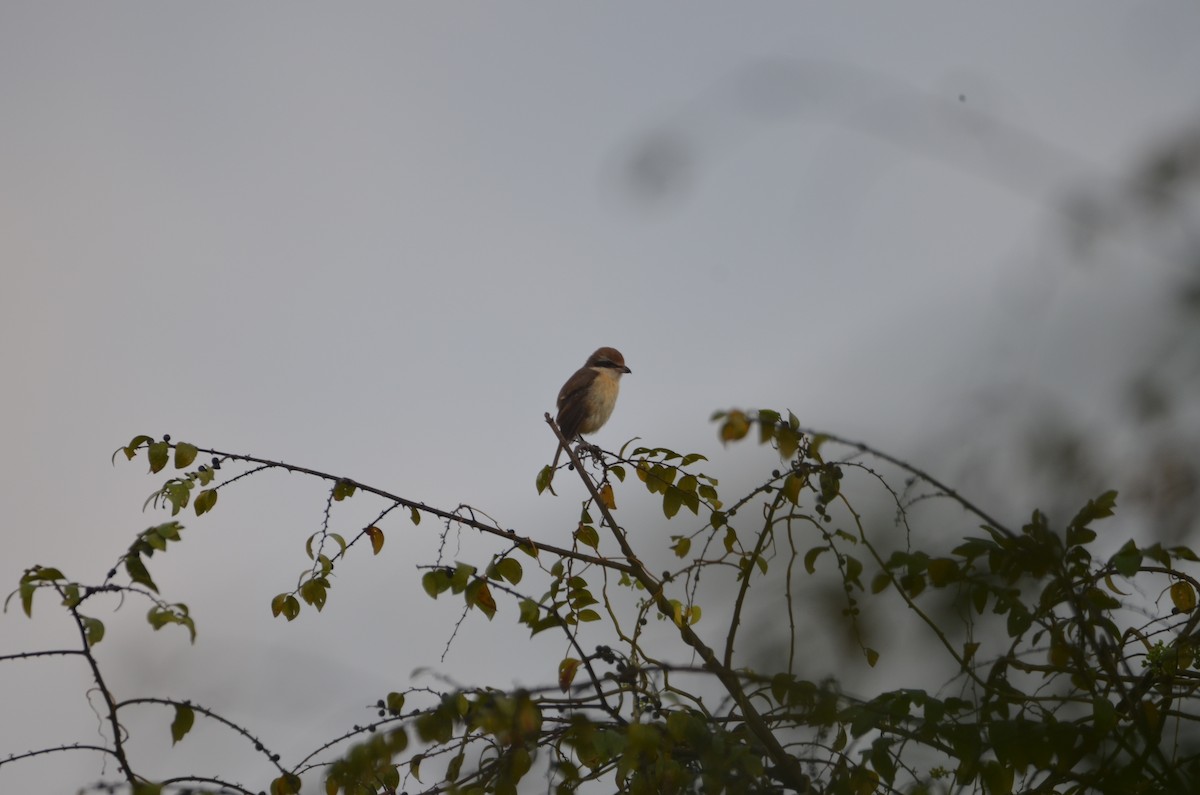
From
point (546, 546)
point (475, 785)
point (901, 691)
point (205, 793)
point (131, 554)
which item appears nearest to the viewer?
point (205, 793)

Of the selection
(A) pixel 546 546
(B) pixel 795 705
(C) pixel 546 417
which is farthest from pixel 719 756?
(C) pixel 546 417

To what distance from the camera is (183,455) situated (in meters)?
3.28

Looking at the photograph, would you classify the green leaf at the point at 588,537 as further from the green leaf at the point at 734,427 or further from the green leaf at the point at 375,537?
the green leaf at the point at 734,427

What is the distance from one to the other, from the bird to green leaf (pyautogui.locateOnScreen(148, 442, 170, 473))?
224 inches

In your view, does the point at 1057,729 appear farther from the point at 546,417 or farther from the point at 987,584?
the point at 546,417

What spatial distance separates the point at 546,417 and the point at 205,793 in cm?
262

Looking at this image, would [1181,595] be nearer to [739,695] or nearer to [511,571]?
[739,695]

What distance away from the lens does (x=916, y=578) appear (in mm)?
1919

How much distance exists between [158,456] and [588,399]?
6.07 m

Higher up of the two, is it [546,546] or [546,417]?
[546,417]

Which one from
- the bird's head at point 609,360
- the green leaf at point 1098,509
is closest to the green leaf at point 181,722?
the green leaf at point 1098,509

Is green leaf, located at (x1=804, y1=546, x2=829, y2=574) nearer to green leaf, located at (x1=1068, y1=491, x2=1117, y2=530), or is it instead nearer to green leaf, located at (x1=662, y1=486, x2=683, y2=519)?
green leaf, located at (x1=1068, y1=491, x2=1117, y2=530)

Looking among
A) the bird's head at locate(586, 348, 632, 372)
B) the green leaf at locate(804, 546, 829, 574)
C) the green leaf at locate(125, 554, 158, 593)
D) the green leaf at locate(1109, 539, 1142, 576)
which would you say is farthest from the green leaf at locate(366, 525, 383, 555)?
the bird's head at locate(586, 348, 632, 372)

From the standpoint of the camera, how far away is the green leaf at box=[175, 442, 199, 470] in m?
3.28
